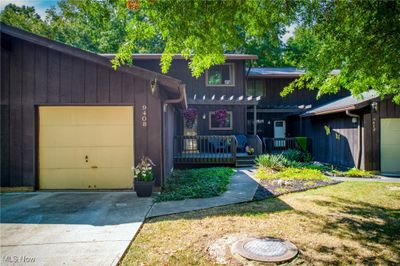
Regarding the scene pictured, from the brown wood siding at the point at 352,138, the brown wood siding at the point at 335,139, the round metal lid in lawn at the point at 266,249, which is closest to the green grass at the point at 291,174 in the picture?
the brown wood siding at the point at 352,138

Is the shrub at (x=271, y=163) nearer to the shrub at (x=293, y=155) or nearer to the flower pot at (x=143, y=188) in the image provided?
the shrub at (x=293, y=155)

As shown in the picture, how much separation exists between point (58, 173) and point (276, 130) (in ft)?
45.6

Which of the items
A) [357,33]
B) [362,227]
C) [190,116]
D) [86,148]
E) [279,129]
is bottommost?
[362,227]

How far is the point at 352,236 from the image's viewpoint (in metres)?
4.21

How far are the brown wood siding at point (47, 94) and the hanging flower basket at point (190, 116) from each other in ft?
22.1

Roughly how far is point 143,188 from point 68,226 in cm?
224

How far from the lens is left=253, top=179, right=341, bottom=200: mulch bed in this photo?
22.9ft

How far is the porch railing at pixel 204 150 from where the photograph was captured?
11.4m

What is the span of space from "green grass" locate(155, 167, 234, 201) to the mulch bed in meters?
1.03

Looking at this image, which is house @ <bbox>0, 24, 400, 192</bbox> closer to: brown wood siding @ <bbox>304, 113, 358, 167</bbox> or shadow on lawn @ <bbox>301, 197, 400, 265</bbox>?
shadow on lawn @ <bbox>301, 197, 400, 265</bbox>

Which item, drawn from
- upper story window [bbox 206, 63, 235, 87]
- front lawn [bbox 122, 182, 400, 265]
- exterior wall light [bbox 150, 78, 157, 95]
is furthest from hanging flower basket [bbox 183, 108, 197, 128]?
front lawn [bbox 122, 182, 400, 265]

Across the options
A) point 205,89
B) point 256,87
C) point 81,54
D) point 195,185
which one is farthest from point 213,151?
point 81,54

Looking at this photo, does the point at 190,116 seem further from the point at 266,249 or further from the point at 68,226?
the point at 266,249

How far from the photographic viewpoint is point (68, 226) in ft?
15.2
